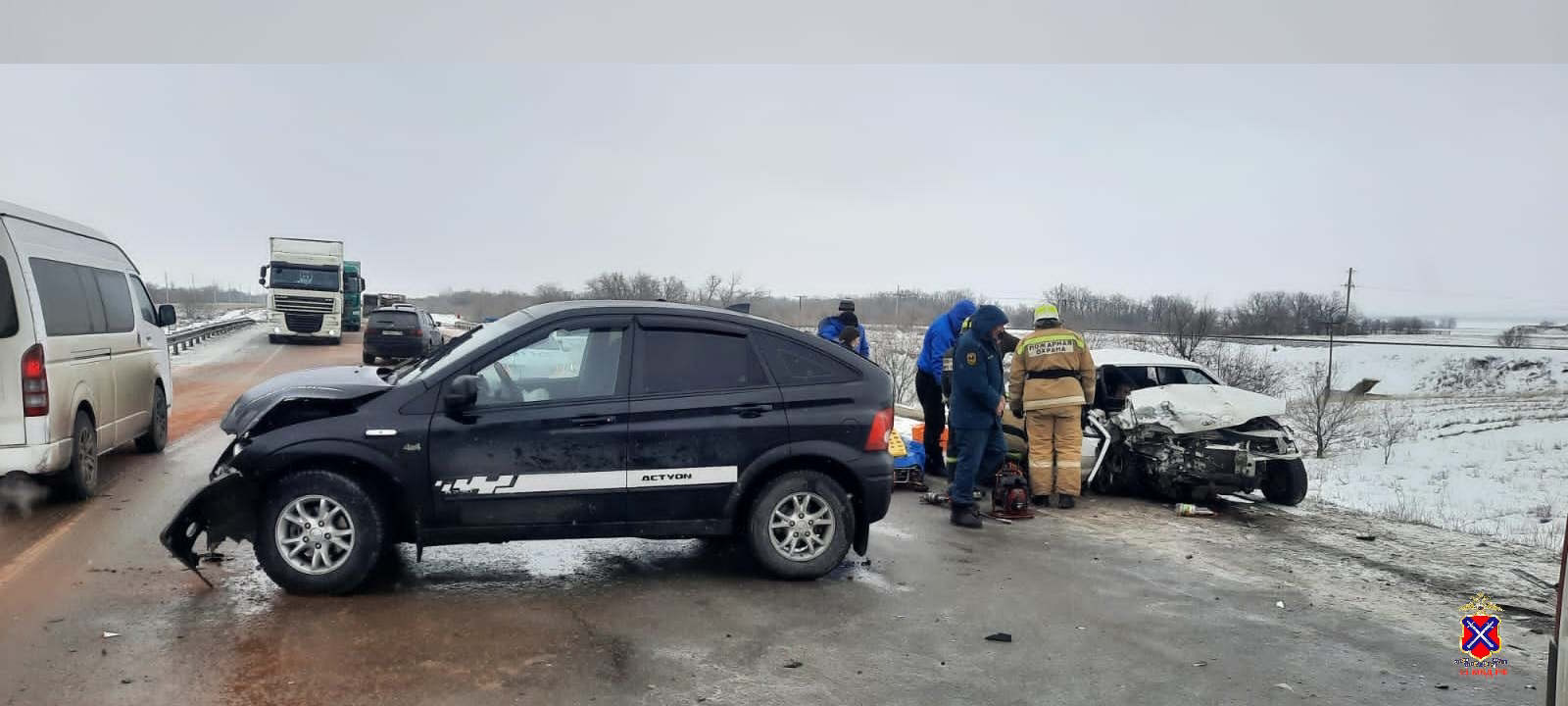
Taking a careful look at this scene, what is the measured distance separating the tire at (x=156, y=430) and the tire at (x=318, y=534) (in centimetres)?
565

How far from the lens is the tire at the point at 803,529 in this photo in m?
5.76

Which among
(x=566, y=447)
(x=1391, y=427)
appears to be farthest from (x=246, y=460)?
(x=1391, y=427)

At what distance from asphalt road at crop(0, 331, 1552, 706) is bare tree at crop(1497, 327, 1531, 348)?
65.6 meters

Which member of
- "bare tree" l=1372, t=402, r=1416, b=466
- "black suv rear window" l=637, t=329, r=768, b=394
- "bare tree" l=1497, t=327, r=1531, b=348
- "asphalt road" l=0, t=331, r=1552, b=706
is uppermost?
"bare tree" l=1497, t=327, r=1531, b=348

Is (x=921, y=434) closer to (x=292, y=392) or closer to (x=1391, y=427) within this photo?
(x=292, y=392)

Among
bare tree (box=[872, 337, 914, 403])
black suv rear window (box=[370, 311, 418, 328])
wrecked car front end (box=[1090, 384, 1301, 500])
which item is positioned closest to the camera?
wrecked car front end (box=[1090, 384, 1301, 500])

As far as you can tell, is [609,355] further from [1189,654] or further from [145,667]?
[1189,654]

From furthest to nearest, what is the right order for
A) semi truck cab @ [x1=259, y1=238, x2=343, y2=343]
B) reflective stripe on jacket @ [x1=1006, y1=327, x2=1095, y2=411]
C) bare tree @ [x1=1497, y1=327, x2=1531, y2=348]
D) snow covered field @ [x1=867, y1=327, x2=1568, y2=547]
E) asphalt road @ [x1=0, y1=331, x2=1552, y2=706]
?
bare tree @ [x1=1497, y1=327, x2=1531, y2=348] < semi truck cab @ [x1=259, y1=238, x2=343, y2=343] < snow covered field @ [x1=867, y1=327, x2=1568, y2=547] < reflective stripe on jacket @ [x1=1006, y1=327, x2=1095, y2=411] < asphalt road @ [x1=0, y1=331, x2=1552, y2=706]

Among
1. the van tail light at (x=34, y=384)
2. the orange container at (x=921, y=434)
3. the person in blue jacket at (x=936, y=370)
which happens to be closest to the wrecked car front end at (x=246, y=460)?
the van tail light at (x=34, y=384)

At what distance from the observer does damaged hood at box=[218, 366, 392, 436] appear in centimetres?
517

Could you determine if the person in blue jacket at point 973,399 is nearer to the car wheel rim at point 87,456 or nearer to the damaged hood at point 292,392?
the damaged hood at point 292,392

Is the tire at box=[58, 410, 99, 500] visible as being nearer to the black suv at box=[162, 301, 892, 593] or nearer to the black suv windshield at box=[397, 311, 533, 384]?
the black suv at box=[162, 301, 892, 593]

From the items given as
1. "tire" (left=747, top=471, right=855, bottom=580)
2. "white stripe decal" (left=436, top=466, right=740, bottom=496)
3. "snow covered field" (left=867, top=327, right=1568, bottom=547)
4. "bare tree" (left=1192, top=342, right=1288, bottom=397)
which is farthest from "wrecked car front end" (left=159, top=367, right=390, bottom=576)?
"bare tree" (left=1192, top=342, right=1288, bottom=397)

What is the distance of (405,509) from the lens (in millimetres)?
5207
